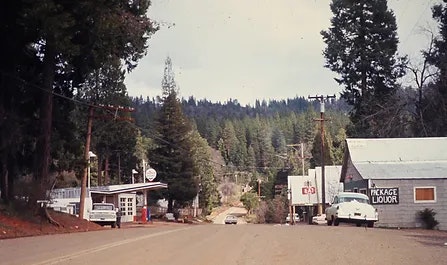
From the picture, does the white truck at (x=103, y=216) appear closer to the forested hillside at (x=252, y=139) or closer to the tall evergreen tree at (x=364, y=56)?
the tall evergreen tree at (x=364, y=56)

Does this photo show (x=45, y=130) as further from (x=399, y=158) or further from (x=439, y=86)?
(x=439, y=86)

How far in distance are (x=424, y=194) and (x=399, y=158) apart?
15.4ft

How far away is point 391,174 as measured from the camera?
129 feet

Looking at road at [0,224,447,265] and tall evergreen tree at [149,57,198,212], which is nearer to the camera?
road at [0,224,447,265]

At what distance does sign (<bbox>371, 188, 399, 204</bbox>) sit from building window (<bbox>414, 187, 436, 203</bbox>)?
47.4 inches

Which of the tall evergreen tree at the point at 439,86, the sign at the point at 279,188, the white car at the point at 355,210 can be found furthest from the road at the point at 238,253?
the sign at the point at 279,188

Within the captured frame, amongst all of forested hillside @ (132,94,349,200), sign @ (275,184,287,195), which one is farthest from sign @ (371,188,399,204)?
forested hillside @ (132,94,349,200)

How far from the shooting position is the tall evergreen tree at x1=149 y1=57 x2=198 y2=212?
241 feet

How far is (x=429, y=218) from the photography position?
37.1m

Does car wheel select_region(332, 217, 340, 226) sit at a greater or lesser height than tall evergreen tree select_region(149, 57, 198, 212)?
lesser

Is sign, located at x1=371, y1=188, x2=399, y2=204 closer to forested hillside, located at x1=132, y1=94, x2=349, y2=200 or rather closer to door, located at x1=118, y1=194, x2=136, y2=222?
door, located at x1=118, y1=194, x2=136, y2=222

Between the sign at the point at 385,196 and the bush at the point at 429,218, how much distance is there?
6.21ft

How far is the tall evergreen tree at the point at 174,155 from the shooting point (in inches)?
2889

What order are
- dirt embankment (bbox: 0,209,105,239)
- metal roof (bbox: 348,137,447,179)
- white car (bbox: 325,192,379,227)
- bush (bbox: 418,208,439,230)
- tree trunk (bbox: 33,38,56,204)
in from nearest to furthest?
dirt embankment (bbox: 0,209,105,239), tree trunk (bbox: 33,38,56,204), white car (bbox: 325,192,379,227), bush (bbox: 418,208,439,230), metal roof (bbox: 348,137,447,179)
